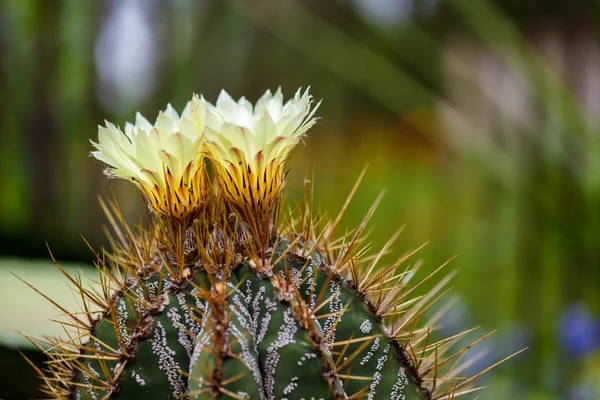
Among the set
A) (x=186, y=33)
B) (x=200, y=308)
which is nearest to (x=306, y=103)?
(x=200, y=308)

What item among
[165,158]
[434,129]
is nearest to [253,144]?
[165,158]

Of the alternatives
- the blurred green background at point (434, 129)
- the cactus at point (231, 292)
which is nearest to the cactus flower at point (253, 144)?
the cactus at point (231, 292)

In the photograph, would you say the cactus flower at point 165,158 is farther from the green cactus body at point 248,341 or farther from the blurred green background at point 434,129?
the blurred green background at point 434,129

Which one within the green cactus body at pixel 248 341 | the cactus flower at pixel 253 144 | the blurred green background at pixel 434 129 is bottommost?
the green cactus body at pixel 248 341

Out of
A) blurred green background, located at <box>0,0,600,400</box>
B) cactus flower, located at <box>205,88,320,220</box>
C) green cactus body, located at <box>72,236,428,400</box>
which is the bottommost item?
green cactus body, located at <box>72,236,428,400</box>

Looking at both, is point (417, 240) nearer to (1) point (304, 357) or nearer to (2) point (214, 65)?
(2) point (214, 65)

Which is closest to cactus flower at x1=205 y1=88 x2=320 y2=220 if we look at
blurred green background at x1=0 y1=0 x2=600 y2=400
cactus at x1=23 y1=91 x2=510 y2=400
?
cactus at x1=23 y1=91 x2=510 y2=400

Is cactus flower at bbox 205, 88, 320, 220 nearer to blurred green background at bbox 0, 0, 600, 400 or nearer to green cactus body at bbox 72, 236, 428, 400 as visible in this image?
green cactus body at bbox 72, 236, 428, 400
